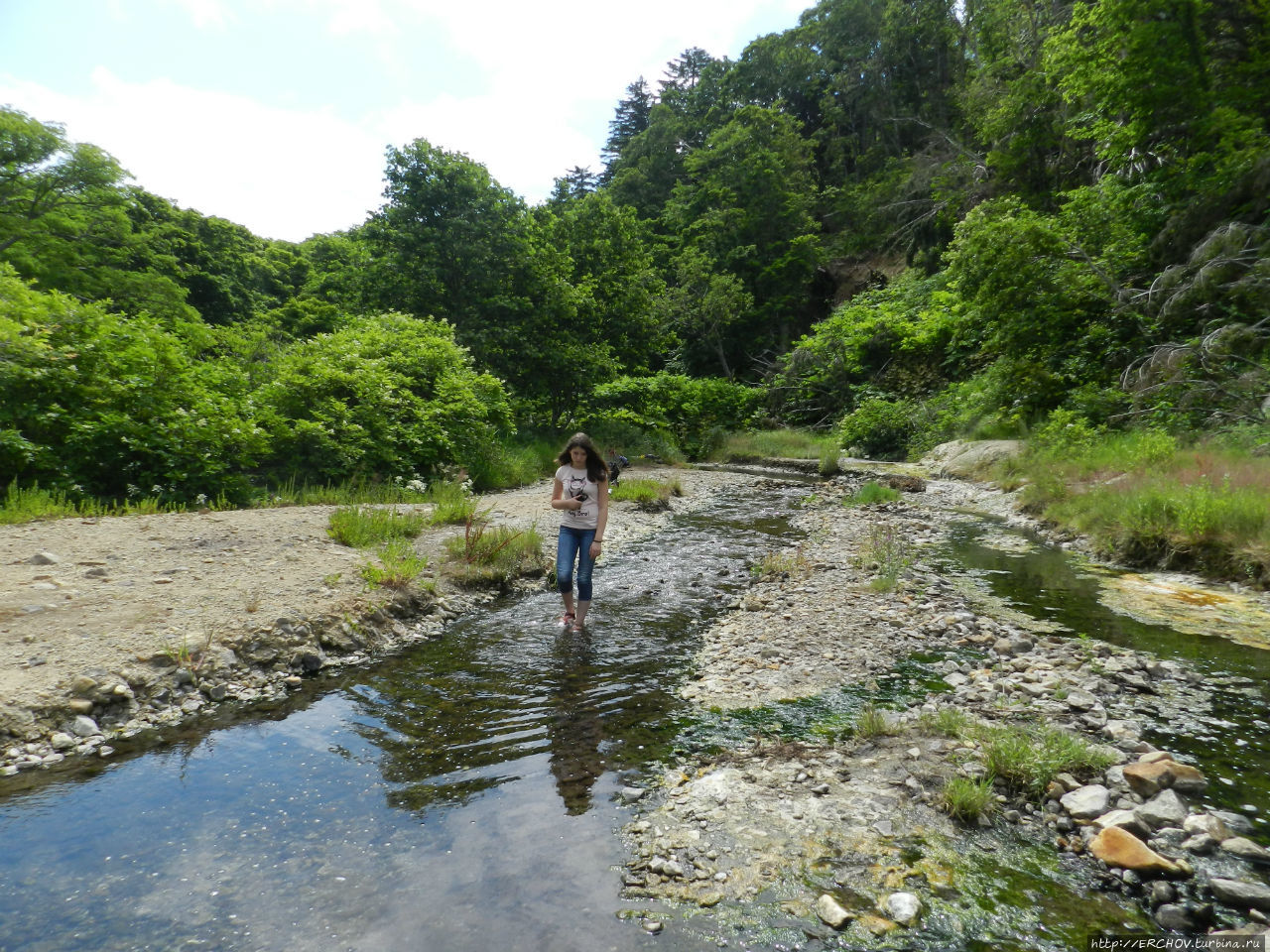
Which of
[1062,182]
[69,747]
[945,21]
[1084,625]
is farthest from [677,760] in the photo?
[945,21]

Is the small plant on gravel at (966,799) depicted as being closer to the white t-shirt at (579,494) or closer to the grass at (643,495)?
the white t-shirt at (579,494)

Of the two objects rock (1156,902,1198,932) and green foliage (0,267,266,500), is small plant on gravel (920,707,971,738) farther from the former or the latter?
green foliage (0,267,266,500)

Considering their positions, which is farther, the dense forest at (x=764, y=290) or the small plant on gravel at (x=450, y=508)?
the dense forest at (x=764, y=290)

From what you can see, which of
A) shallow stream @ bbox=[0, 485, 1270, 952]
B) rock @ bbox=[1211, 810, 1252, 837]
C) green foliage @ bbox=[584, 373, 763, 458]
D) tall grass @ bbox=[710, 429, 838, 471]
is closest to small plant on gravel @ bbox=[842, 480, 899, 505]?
shallow stream @ bbox=[0, 485, 1270, 952]

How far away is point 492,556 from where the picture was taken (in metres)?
9.12

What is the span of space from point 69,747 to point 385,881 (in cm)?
293

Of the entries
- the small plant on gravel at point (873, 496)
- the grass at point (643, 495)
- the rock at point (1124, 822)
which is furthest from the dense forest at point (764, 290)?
the rock at point (1124, 822)

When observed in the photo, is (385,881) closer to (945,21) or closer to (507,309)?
(507,309)

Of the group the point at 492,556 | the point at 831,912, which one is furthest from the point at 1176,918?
the point at 492,556

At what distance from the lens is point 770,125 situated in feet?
140

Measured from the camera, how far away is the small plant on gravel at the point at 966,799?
11.3 feet

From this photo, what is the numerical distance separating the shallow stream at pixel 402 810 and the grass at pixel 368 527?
3.34 meters

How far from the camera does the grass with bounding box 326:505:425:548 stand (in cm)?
921

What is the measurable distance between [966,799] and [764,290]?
41631mm
